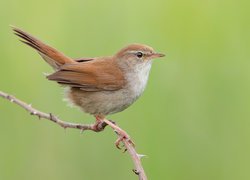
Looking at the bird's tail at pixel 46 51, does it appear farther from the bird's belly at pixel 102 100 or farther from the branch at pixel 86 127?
the branch at pixel 86 127

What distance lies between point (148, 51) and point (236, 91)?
121 centimetres

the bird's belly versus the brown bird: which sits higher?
the brown bird

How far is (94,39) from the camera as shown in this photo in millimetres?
7285

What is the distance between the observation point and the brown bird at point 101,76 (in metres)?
5.78

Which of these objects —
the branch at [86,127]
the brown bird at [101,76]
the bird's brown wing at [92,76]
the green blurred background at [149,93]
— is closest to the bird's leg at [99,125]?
the branch at [86,127]

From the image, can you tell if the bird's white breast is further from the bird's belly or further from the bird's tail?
the bird's tail

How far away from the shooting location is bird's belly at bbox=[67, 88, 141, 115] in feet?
19.0

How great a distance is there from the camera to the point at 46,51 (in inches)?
229

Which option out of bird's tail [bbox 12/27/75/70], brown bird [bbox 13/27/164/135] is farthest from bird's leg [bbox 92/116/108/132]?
bird's tail [bbox 12/27/75/70]

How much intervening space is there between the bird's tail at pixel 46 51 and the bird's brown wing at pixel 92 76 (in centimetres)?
6

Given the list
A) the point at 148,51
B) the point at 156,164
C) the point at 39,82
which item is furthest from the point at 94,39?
the point at 156,164

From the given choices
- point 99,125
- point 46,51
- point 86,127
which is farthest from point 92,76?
point 86,127

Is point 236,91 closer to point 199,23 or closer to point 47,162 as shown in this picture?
point 199,23

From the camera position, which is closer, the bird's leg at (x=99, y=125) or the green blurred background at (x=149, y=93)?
the bird's leg at (x=99, y=125)
